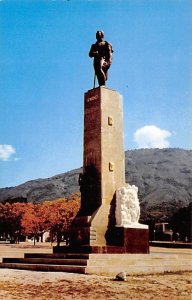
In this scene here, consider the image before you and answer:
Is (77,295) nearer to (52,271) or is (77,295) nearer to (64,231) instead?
(52,271)

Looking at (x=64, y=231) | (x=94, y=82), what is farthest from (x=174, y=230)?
(x=94, y=82)

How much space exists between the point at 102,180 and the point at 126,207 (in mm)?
1478

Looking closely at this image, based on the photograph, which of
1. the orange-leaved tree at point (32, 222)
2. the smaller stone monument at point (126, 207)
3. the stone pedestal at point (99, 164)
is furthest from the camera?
the orange-leaved tree at point (32, 222)

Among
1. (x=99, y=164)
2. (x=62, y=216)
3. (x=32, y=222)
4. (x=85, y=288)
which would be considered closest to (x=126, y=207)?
(x=99, y=164)

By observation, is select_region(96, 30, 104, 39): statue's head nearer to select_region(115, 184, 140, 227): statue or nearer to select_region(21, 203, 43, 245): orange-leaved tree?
select_region(115, 184, 140, 227): statue

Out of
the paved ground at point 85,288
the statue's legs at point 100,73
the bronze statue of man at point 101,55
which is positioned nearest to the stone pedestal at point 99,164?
the statue's legs at point 100,73

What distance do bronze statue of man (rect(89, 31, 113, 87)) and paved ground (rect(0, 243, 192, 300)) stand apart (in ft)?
34.6

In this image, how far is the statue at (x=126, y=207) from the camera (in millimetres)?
17844

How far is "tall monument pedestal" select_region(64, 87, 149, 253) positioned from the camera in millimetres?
17438

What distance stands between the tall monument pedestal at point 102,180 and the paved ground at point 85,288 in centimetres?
420

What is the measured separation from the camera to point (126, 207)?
59.1ft

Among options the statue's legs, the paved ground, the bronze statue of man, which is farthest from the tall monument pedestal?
the paved ground

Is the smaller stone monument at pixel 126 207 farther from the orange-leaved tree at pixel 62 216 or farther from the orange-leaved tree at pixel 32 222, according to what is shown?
the orange-leaved tree at pixel 32 222

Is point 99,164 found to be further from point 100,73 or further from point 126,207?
point 100,73
